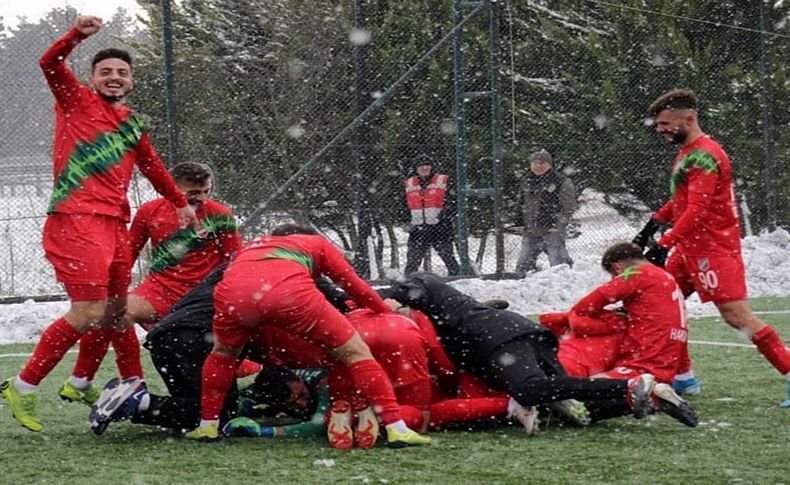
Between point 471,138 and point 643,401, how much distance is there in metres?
7.53

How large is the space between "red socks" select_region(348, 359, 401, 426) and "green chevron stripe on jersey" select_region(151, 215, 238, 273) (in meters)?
1.98

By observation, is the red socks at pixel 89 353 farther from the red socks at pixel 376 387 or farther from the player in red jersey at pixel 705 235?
the player in red jersey at pixel 705 235

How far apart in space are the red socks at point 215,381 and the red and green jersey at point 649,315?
180 cm

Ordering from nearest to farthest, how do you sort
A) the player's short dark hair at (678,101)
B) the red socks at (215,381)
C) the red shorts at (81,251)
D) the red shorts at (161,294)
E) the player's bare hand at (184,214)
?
the red socks at (215,381) < the red shorts at (81,251) < the player's bare hand at (184,214) < the player's short dark hair at (678,101) < the red shorts at (161,294)

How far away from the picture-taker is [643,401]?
17.7 feet

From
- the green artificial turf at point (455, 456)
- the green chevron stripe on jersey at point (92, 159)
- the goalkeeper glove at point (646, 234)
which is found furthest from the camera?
the goalkeeper glove at point (646, 234)

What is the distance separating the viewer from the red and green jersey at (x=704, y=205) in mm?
6445

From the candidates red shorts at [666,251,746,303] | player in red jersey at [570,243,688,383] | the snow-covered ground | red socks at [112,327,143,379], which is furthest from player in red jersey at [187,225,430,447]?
the snow-covered ground

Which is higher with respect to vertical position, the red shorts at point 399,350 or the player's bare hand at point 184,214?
the player's bare hand at point 184,214

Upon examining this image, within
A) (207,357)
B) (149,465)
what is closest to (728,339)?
(207,357)

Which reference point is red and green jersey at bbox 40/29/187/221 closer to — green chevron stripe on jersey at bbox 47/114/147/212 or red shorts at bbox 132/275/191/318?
green chevron stripe on jersey at bbox 47/114/147/212

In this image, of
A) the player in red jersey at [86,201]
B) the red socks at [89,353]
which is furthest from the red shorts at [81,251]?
the red socks at [89,353]

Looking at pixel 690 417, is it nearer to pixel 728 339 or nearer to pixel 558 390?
pixel 558 390

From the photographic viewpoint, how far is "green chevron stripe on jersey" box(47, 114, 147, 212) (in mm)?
5859
